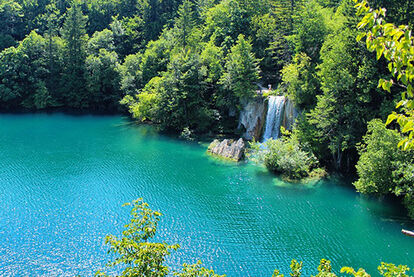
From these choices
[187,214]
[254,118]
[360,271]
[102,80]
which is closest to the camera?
[360,271]

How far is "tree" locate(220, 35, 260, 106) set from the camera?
1709 inches

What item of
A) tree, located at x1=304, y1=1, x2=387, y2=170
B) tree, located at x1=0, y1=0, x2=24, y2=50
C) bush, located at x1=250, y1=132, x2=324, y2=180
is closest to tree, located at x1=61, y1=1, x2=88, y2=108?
tree, located at x1=0, y1=0, x2=24, y2=50

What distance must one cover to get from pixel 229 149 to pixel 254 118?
22.5 ft

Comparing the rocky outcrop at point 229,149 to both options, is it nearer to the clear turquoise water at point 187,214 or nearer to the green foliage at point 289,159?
the clear turquoise water at point 187,214

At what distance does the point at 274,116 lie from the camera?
137 ft

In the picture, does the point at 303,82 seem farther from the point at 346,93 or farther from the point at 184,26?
the point at 184,26

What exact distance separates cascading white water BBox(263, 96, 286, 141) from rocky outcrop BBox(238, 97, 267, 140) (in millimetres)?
1045

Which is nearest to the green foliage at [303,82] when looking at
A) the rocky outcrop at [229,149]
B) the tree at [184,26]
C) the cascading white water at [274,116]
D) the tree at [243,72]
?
the cascading white water at [274,116]

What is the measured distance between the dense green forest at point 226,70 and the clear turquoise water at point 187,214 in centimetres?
340

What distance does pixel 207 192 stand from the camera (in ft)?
102

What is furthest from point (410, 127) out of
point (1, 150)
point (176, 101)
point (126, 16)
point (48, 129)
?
point (126, 16)

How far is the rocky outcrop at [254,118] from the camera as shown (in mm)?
43344

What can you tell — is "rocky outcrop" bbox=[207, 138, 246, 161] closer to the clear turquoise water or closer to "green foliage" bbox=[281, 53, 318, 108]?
the clear turquoise water

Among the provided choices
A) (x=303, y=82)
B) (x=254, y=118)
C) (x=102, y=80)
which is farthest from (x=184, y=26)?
(x=303, y=82)
